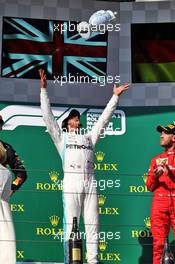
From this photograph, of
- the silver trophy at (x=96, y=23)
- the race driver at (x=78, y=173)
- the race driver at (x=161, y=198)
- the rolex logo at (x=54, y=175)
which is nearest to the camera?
the race driver at (x=78, y=173)

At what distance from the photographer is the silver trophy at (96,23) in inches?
376

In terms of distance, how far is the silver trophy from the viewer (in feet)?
31.3

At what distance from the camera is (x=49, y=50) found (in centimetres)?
945

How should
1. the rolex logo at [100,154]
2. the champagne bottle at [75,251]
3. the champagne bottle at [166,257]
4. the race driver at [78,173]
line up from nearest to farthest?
1. the champagne bottle at [75,251]
2. the champagne bottle at [166,257]
3. the race driver at [78,173]
4. the rolex logo at [100,154]

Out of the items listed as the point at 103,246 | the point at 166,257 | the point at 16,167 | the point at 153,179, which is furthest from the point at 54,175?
the point at 166,257

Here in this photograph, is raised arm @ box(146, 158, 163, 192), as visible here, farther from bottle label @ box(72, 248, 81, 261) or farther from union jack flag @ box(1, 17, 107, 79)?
union jack flag @ box(1, 17, 107, 79)

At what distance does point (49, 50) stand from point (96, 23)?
1.70ft

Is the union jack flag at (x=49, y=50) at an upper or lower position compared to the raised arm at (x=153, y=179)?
upper

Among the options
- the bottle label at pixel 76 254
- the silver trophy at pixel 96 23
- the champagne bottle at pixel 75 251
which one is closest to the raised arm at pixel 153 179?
the champagne bottle at pixel 75 251

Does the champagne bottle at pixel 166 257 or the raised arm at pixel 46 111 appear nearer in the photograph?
the champagne bottle at pixel 166 257

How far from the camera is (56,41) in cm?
949

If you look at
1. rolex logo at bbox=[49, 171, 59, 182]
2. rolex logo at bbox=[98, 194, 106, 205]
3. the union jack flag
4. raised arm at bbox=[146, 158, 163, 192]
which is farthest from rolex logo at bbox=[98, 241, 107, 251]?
the union jack flag

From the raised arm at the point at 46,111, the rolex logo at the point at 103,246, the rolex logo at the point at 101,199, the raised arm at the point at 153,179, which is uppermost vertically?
the raised arm at the point at 46,111

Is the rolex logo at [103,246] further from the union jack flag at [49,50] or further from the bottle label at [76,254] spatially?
the union jack flag at [49,50]
